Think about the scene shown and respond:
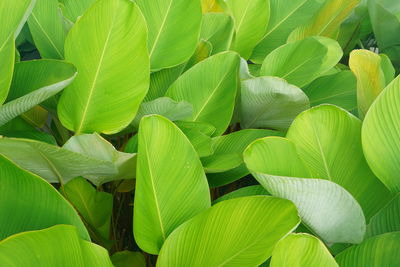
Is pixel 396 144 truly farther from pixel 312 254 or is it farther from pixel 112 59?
pixel 112 59

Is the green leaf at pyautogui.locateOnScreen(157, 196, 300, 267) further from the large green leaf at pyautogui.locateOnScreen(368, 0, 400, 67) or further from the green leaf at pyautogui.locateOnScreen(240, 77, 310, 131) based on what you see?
the large green leaf at pyautogui.locateOnScreen(368, 0, 400, 67)

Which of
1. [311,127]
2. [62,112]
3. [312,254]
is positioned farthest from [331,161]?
[62,112]

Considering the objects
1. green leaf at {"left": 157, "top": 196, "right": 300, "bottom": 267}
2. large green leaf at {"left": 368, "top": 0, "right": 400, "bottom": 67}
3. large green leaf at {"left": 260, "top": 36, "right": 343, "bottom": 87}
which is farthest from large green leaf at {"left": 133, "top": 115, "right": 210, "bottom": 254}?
large green leaf at {"left": 368, "top": 0, "right": 400, "bottom": 67}

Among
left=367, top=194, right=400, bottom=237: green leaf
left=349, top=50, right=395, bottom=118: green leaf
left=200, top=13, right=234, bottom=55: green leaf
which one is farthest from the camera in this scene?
left=200, top=13, right=234, bottom=55: green leaf

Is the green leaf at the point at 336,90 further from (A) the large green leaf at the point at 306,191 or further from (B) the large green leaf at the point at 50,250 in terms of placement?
(B) the large green leaf at the point at 50,250

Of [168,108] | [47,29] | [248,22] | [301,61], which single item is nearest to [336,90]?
[301,61]

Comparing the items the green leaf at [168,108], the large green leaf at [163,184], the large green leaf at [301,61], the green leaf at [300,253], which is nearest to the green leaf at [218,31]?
the large green leaf at [301,61]

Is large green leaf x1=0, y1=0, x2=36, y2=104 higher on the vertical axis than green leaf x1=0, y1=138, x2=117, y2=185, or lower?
higher

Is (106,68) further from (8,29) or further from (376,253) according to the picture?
(376,253)
